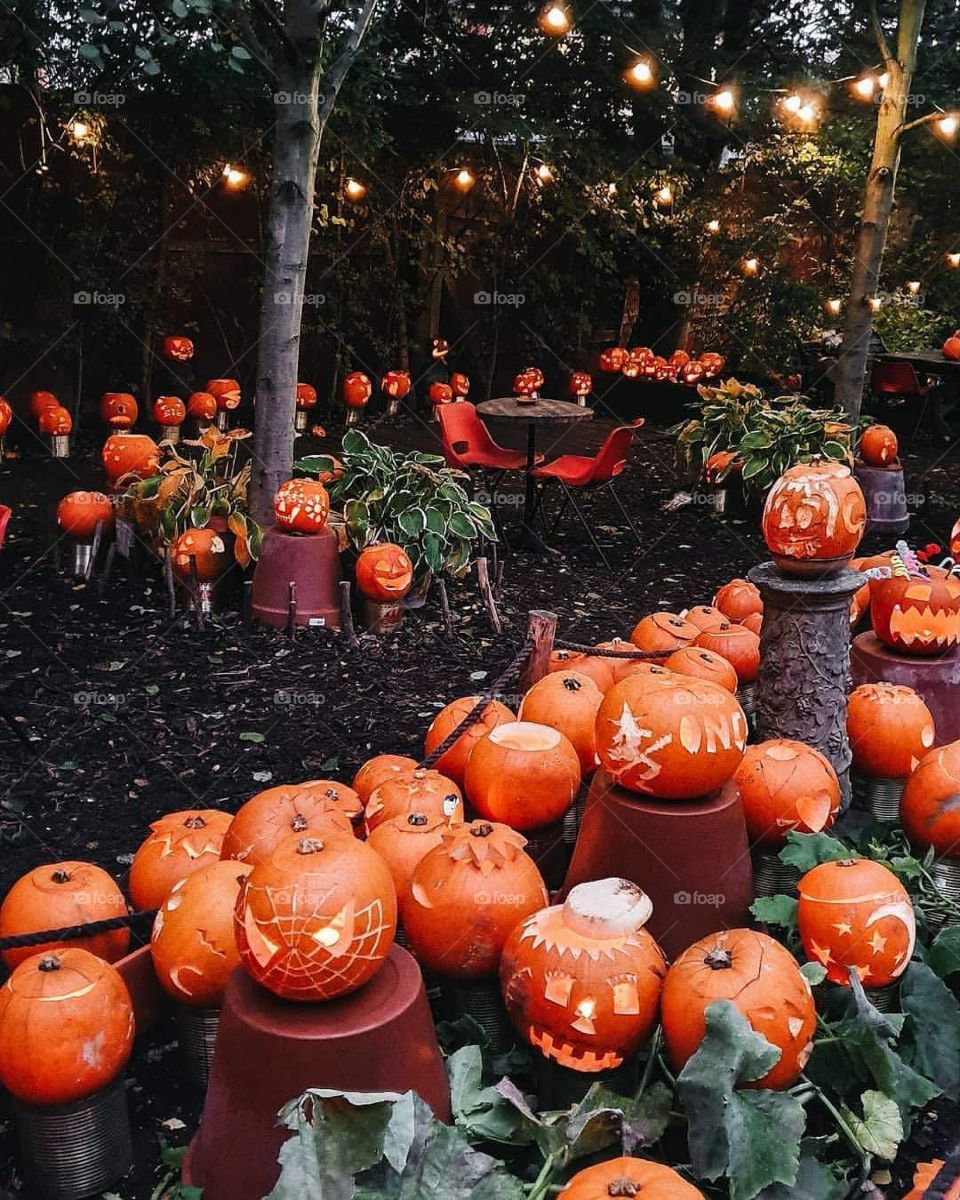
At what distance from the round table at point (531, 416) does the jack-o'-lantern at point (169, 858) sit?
4.87 metres

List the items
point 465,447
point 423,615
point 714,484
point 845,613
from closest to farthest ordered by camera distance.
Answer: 1. point 845,613
2. point 423,615
3. point 465,447
4. point 714,484

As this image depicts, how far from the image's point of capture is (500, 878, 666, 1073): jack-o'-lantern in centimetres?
229

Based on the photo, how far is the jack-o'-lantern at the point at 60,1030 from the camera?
2203 millimetres

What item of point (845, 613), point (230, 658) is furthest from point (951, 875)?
point (230, 658)

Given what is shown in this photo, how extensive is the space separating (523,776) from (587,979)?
82 centimetres

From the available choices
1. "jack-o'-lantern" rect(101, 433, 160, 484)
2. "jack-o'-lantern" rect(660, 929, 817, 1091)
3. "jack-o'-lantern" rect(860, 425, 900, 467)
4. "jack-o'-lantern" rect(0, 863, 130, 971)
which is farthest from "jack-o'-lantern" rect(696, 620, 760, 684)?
"jack-o'-lantern" rect(860, 425, 900, 467)

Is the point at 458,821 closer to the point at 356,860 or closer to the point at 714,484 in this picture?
the point at 356,860

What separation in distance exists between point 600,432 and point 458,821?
10847 mm

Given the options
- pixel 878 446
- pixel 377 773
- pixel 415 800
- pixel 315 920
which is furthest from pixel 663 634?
pixel 878 446

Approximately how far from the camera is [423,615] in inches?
255

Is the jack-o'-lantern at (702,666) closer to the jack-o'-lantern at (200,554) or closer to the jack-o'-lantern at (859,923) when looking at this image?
the jack-o'-lantern at (859,923)

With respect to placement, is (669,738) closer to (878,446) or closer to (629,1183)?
(629,1183)

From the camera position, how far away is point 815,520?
3.44 meters

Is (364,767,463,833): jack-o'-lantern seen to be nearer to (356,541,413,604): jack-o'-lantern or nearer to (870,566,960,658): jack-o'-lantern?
(870,566,960,658): jack-o'-lantern
